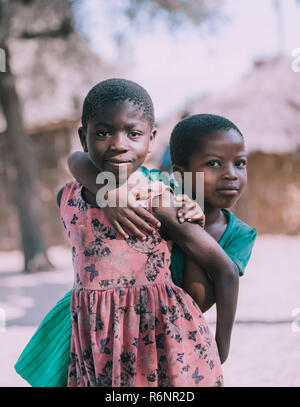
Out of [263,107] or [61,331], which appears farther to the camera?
[263,107]

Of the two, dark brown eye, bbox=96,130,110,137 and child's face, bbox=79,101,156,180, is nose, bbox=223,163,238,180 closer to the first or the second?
child's face, bbox=79,101,156,180

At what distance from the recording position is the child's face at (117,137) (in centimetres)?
114

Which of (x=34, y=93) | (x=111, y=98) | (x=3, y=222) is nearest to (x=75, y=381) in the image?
(x=111, y=98)

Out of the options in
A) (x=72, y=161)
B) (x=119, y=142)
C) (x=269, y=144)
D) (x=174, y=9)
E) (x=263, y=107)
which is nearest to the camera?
(x=119, y=142)

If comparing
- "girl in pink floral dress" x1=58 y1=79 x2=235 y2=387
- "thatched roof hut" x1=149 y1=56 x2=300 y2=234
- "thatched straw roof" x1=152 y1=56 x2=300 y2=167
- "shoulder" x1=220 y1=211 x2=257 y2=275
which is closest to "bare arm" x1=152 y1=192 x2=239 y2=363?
"girl in pink floral dress" x1=58 y1=79 x2=235 y2=387

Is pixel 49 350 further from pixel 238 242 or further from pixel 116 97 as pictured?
pixel 116 97

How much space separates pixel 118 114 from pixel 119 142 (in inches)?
3.0

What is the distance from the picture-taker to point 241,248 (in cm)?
132

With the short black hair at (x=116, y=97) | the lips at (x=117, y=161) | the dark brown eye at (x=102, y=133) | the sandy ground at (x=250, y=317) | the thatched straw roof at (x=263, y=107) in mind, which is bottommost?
the sandy ground at (x=250, y=317)

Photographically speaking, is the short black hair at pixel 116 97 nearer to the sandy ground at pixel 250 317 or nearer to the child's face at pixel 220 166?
the child's face at pixel 220 166

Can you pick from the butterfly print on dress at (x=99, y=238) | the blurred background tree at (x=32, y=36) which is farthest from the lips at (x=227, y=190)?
the blurred background tree at (x=32, y=36)

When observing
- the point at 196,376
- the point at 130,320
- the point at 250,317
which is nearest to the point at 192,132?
the point at 130,320

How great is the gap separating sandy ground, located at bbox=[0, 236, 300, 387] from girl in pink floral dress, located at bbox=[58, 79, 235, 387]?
2089 mm
